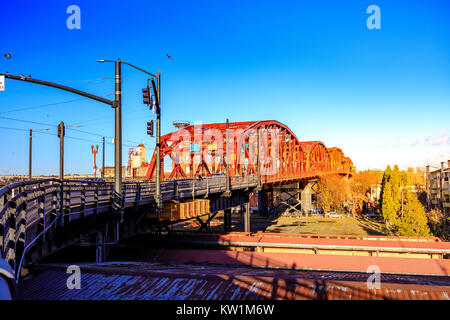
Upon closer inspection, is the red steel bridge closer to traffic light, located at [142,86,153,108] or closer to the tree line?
traffic light, located at [142,86,153,108]

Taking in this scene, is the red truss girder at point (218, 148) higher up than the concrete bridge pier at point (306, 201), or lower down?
higher up

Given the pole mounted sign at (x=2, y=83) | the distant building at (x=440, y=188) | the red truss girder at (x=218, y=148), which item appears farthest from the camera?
the distant building at (x=440, y=188)

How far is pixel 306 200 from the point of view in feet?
224

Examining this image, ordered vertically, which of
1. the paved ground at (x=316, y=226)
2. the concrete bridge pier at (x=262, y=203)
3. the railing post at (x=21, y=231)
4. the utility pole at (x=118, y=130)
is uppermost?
the utility pole at (x=118, y=130)

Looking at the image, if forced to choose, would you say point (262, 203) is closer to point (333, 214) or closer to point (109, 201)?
point (333, 214)

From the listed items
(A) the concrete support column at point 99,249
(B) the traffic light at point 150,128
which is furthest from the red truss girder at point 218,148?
(A) the concrete support column at point 99,249

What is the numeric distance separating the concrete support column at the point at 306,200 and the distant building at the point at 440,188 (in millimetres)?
21807

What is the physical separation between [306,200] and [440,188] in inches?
936

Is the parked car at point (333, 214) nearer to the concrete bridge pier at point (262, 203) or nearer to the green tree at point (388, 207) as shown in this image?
the concrete bridge pier at point (262, 203)

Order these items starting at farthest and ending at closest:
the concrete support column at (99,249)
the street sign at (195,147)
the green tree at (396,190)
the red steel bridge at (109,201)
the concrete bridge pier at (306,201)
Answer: the concrete bridge pier at (306,201), the green tree at (396,190), the street sign at (195,147), the concrete support column at (99,249), the red steel bridge at (109,201)

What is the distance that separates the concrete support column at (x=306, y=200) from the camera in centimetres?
6684

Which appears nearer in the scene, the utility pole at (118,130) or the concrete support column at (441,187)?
the utility pole at (118,130)
